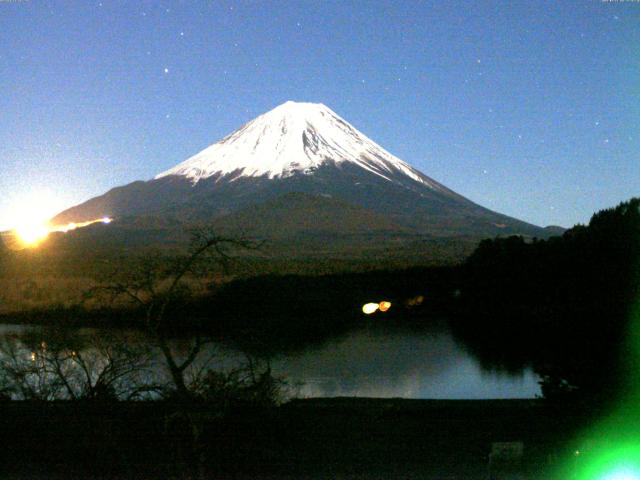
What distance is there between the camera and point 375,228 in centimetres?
7925

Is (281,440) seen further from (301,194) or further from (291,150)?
(291,150)

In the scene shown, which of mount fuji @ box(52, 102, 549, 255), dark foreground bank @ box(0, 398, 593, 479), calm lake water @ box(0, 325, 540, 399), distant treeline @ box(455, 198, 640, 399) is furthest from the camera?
mount fuji @ box(52, 102, 549, 255)

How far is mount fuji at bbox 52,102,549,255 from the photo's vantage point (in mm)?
80688

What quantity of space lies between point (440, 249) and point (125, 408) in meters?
47.9

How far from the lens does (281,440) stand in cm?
661

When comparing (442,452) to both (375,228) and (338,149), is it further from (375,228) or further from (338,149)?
(338,149)

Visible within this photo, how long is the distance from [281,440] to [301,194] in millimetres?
86200

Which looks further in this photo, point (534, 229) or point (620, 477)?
point (534, 229)

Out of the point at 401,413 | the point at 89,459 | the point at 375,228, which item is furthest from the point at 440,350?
the point at 375,228

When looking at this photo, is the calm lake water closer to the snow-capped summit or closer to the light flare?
the light flare

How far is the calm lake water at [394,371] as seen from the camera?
1498cm

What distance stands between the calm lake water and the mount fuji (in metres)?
47.7

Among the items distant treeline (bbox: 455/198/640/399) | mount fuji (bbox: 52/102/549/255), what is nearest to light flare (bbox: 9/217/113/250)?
mount fuji (bbox: 52/102/549/255)

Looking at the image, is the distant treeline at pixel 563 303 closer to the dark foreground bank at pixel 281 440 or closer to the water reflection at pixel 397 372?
the dark foreground bank at pixel 281 440
